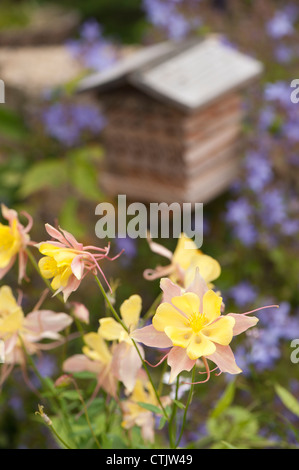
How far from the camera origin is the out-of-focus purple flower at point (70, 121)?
2.53 metres

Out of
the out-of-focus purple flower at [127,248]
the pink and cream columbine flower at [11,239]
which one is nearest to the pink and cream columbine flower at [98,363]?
the pink and cream columbine flower at [11,239]

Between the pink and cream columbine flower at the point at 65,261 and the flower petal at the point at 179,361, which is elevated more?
the pink and cream columbine flower at the point at 65,261

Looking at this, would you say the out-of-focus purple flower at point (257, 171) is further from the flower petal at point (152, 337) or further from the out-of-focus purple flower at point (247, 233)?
the flower petal at point (152, 337)

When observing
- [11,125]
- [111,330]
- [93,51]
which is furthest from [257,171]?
[111,330]

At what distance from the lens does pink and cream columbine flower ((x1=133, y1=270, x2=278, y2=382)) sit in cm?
64

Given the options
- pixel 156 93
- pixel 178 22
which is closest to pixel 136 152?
pixel 156 93

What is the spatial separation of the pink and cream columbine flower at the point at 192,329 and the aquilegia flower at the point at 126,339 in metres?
0.06

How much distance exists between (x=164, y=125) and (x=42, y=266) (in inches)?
64.7

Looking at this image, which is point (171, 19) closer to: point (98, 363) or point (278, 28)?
point (278, 28)

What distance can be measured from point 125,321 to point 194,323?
105 mm

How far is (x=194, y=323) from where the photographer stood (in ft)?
2.18

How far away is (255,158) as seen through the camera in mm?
2379

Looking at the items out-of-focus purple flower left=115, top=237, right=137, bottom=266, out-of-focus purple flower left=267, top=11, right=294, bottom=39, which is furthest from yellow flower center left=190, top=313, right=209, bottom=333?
out-of-focus purple flower left=267, top=11, right=294, bottom=39

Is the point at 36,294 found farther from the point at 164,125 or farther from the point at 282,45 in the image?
the point at 282,45
